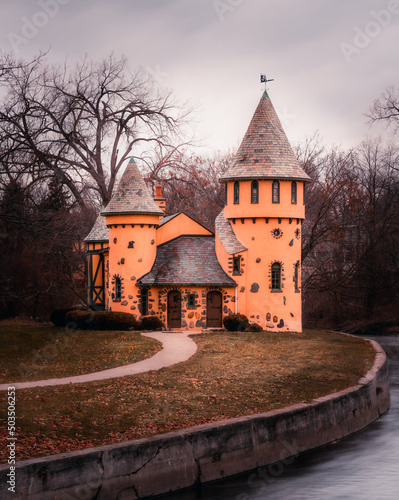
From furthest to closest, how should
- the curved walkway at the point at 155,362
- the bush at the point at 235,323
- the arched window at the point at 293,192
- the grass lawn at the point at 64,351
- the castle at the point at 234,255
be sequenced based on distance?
1. the arched window at the point at 293,192
2. the castle at the point at 234,255
3. the bush at the point at 235,323
4. the grass lawn at the point at 64,351
5. the curved walkway at the point at 155,362

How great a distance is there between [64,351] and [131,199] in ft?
41.0

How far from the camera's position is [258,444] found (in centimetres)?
1700

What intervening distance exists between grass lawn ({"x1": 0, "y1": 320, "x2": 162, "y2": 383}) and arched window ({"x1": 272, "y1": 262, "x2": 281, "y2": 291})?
7812 mm

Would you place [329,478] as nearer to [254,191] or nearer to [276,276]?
[276,276]

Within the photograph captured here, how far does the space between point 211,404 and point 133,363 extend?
6517mm

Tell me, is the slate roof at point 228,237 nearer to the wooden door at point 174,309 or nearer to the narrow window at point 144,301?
the wooden door at point 174,309

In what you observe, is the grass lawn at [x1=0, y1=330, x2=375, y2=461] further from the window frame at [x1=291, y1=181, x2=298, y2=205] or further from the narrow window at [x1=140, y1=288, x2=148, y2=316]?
the window frame at [x1=291, y1=181, x2=298, y2=205]

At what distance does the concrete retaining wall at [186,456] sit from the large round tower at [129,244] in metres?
18.7

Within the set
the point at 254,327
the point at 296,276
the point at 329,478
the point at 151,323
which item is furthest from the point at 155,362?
the point at 296,276

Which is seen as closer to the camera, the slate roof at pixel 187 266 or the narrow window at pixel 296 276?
the slate roof at pixel 187 266

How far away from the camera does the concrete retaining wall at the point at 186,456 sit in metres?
13.0

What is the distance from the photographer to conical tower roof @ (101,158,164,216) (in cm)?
3797

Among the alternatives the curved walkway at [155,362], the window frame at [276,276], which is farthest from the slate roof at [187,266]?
the curved walkway at [155,362]

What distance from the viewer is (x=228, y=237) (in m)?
38.1
